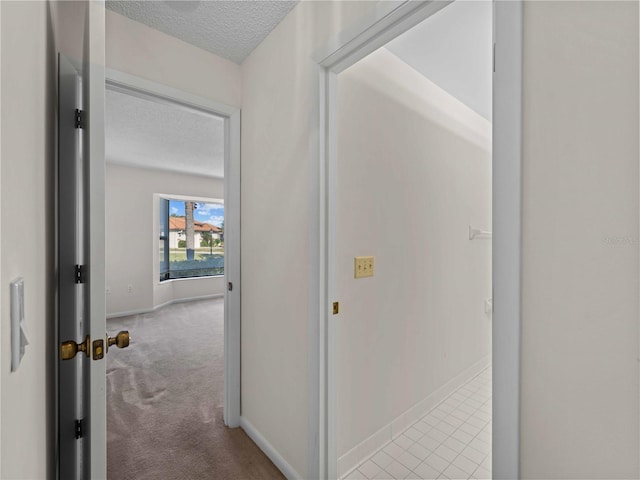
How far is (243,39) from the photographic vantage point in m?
1.81

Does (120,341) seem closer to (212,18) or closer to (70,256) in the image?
(70,256)

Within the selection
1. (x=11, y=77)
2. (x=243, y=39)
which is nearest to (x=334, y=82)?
(x=243, y=39)

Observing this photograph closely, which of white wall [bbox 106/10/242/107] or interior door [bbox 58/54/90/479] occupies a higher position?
white wall [bbox 106/10/242/107]

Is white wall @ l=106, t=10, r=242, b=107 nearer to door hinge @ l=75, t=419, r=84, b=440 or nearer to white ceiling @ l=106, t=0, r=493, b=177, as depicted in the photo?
white ceiling @ l=106, t=0, r=493, b=177

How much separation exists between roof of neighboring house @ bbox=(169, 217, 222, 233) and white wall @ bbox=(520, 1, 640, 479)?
664cm

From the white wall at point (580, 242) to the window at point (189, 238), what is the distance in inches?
252

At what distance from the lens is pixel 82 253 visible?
104 centimetres

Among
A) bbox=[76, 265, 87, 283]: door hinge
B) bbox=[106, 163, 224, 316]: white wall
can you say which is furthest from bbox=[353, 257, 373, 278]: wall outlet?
bbox=[106, 163, 224, 316]: white wall

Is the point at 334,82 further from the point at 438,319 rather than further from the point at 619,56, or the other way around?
the point at 438,319

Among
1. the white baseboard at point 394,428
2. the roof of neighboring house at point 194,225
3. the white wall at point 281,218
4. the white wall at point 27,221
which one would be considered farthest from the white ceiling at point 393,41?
the roof of neighboring house at point 194,225

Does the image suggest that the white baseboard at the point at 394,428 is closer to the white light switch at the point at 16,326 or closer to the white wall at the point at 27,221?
the white wall at the point at 27,221

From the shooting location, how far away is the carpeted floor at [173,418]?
1.69 m

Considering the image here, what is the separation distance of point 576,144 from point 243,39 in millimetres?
1822

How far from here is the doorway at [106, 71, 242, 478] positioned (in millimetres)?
2020
